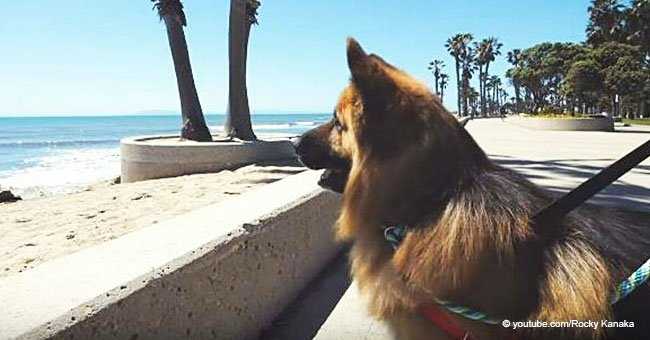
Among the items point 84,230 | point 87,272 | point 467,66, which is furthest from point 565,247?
point 467,66

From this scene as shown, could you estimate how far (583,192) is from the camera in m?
1.94

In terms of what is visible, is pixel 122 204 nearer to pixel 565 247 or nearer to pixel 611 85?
pixel 565 247

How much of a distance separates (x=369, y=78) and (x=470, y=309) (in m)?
0.94

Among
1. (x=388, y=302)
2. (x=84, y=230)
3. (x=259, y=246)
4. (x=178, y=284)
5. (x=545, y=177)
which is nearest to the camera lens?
(x=388, y=302)

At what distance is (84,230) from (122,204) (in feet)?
8.65

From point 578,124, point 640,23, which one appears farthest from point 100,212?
point 640,23

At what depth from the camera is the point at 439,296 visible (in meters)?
1.91

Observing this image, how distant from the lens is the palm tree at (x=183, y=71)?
55.4 feet

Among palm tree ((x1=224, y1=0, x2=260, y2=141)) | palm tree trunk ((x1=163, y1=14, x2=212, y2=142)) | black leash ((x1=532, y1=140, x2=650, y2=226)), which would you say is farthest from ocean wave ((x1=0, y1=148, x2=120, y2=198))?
black leash ((x1=532, y1=140, x2=650, y2=226))

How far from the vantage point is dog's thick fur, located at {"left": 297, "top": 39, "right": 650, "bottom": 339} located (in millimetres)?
1823

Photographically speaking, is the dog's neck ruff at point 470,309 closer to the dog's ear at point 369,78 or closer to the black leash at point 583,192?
the black leash at point 583,192

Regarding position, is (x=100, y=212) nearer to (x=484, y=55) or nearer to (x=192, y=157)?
(x=192, y=157)

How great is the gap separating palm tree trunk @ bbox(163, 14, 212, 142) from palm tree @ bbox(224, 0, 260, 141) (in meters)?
0.99

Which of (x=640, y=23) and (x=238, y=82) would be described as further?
(x=640, y=23)
